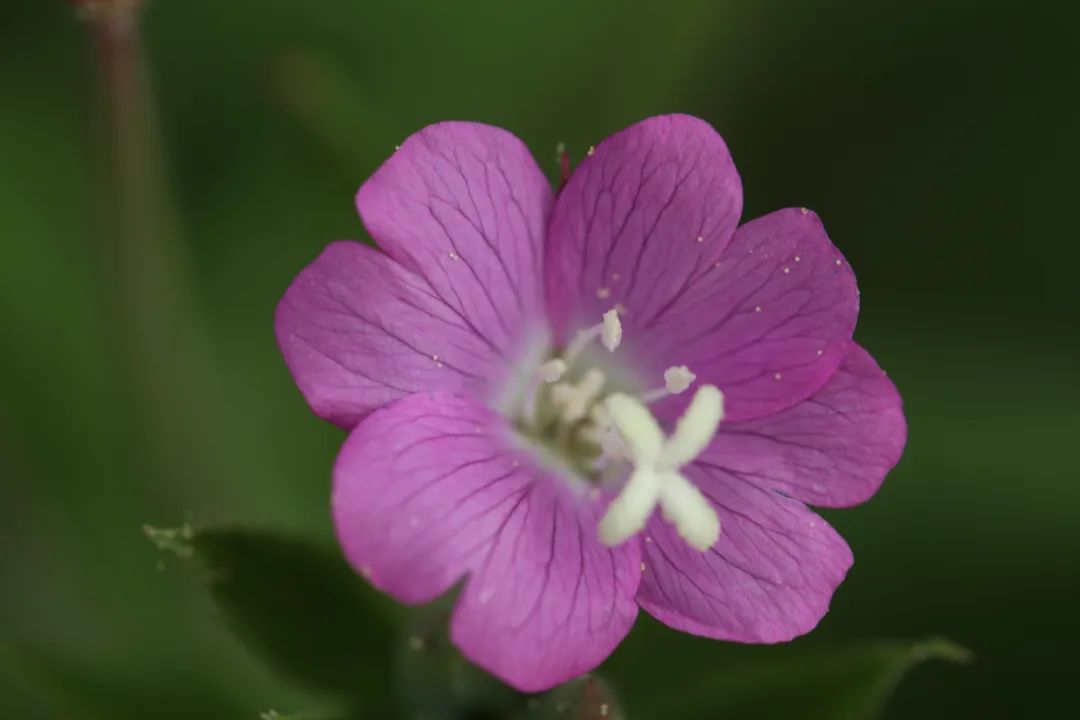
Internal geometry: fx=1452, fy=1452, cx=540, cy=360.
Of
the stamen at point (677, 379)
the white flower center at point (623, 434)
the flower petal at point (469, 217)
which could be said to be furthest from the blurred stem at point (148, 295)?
the stamen at point (677, 379)

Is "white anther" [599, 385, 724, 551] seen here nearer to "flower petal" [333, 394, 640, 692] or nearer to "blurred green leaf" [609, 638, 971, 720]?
"flower petal" [333, 394, 640, 692]

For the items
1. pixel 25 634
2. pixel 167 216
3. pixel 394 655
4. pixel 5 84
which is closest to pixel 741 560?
pixel 394 655

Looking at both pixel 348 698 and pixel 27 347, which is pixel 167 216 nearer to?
pixel 27 347

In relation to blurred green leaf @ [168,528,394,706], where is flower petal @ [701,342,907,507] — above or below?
above

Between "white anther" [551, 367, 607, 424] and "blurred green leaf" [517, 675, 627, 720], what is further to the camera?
"white anther" [551, 367, 607, 424]

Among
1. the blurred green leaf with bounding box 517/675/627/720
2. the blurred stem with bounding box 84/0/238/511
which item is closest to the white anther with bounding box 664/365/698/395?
the blurred green leaf with bounding box 517/675/627/720

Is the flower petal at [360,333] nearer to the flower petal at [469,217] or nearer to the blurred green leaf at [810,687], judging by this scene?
the flower petal at [469,217]

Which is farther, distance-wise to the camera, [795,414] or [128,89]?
[128,89]
